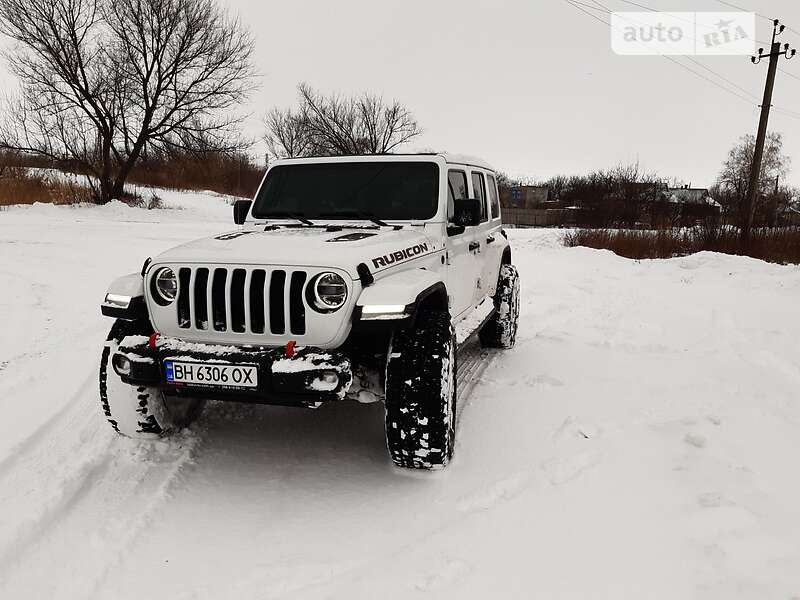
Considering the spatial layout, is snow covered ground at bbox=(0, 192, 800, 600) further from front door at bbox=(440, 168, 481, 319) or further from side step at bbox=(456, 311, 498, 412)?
front door at bbox=(440, 168, 481, 319)

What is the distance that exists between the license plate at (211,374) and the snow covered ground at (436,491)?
66 cm

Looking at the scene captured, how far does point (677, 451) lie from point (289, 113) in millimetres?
50008

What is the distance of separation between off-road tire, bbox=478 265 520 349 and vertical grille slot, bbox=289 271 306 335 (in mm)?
3124

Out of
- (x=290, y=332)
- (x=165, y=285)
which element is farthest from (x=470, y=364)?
(x=165, y=285)

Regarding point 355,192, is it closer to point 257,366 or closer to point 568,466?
point 257,366

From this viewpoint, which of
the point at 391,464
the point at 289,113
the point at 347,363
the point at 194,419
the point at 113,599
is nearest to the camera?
the point at 113,599

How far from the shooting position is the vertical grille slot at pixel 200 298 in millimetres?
3000

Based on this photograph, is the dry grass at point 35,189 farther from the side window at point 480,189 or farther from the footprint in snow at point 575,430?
the footprint in snow at point 575,430

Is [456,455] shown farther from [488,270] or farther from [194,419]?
[488,270]

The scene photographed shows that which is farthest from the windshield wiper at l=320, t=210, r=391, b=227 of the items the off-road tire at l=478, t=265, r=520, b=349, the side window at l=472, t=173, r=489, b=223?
the off-road tire at l=478, t=265, r=520, b=349

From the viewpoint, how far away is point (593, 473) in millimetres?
3227

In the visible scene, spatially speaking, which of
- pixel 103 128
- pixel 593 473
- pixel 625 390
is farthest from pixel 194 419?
pixel 103 128

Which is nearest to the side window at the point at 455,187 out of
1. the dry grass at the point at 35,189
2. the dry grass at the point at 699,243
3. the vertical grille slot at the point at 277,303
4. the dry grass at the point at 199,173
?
the vertical grille slot at the point at 277,303

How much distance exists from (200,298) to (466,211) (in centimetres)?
192
